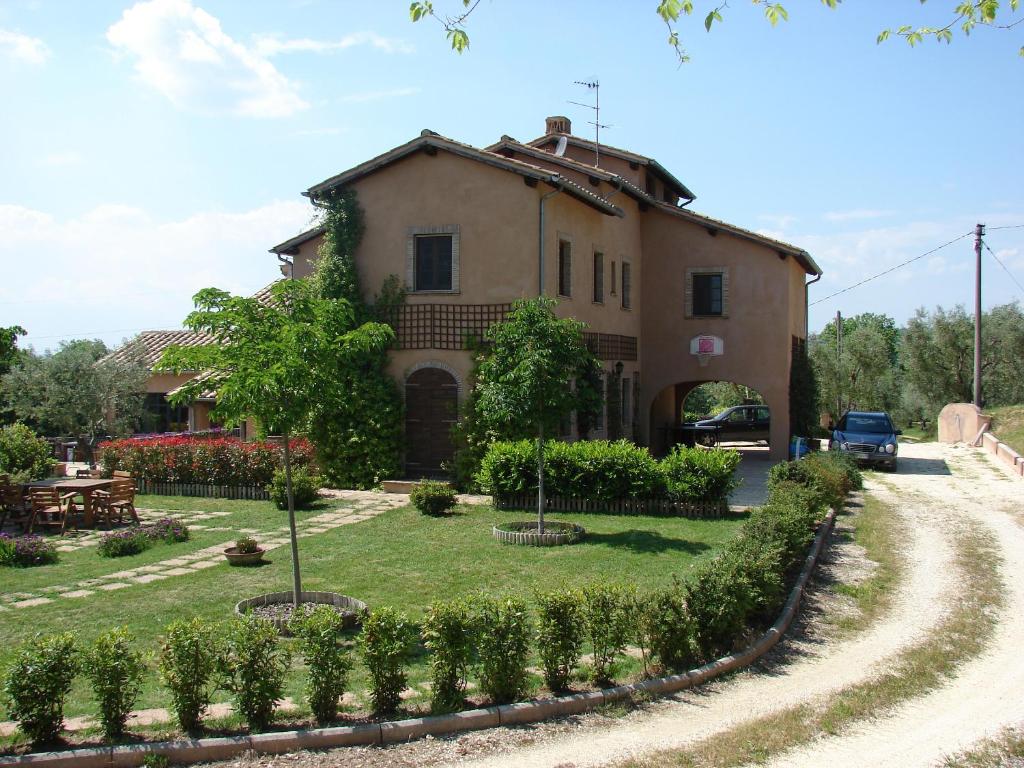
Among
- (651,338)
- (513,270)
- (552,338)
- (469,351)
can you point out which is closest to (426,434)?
(469,351)

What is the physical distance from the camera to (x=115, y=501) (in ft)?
49.3

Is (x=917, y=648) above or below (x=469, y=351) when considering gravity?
below

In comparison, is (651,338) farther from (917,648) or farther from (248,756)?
(248,756)

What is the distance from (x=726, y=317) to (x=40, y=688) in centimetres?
2208

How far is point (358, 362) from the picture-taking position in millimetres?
19250

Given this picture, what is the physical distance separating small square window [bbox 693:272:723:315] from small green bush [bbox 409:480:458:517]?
41.3 ft

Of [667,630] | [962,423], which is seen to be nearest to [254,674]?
[667,630]

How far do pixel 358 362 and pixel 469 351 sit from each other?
8.47ft

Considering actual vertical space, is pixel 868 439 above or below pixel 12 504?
above

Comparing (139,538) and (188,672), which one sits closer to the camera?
(188,672)

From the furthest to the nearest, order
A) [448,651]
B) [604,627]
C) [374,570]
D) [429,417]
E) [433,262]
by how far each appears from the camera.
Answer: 1. [433,262]
2. [429,417]
3. [374,570]
4. [604,627]
5. [448,651]

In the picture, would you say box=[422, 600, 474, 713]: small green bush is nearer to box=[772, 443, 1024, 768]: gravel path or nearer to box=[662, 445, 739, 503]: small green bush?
box=[772, 443, 1024, 768]: gravel path

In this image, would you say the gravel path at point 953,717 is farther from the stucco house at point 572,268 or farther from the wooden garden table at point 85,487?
the wooden garden table at point 85,487

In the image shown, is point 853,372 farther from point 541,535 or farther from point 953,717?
point 953,717
